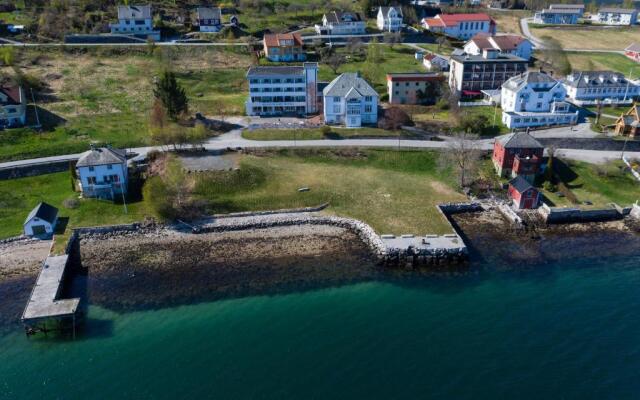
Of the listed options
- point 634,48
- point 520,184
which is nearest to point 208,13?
point 520,184

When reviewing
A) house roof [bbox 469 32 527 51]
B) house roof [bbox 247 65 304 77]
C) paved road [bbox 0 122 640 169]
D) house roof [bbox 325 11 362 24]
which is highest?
house roof [bbox 325 11 362 24]

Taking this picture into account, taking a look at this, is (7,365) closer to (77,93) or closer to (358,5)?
(77,93)

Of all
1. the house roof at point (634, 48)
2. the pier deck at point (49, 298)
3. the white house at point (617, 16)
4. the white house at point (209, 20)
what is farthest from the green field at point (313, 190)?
the white house at point (617, 16)

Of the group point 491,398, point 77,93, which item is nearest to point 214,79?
point 77,93

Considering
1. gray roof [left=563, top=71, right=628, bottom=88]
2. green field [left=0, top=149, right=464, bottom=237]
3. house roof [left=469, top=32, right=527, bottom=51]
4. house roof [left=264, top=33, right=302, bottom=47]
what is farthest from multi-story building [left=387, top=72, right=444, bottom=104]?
house roof [left=264, top=33, right=302, bottom=47]

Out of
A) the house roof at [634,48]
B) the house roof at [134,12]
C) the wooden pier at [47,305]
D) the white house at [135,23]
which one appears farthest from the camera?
the house roof at [634,48]

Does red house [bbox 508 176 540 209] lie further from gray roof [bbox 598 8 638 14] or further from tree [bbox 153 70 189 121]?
gray roof [bbox 598 8 638 14]

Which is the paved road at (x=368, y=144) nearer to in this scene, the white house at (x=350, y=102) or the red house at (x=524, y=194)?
the white house at (x=350, y=102)
